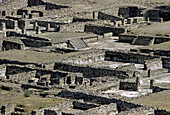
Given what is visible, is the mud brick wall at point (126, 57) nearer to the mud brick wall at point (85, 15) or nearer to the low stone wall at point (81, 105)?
the low stone wall at point (81, 105)

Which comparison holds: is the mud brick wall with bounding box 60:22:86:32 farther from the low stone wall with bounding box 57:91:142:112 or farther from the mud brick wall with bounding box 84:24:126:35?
the low stone wall with bounding box 57:91:142:112

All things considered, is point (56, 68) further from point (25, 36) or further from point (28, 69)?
point (25, 36)

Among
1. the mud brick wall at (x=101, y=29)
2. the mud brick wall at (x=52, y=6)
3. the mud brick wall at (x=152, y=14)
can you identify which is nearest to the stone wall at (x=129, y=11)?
the mud brick wall at (x=152, y=14)

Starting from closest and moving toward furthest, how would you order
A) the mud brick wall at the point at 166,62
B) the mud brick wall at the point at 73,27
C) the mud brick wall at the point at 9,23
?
the mud brick wall at the point at 166,62, the mud brick wall at the point at 73,27, the mud brick wall at the point at 9,23

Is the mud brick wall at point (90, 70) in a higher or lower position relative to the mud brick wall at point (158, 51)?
higher

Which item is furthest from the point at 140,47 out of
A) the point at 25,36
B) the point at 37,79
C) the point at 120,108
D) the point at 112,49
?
the point at 120,108

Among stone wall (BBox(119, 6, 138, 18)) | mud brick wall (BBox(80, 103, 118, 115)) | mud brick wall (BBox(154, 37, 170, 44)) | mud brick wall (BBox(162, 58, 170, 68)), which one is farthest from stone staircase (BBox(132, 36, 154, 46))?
mud brick wall (BBox(80, 103, 118, 115))
